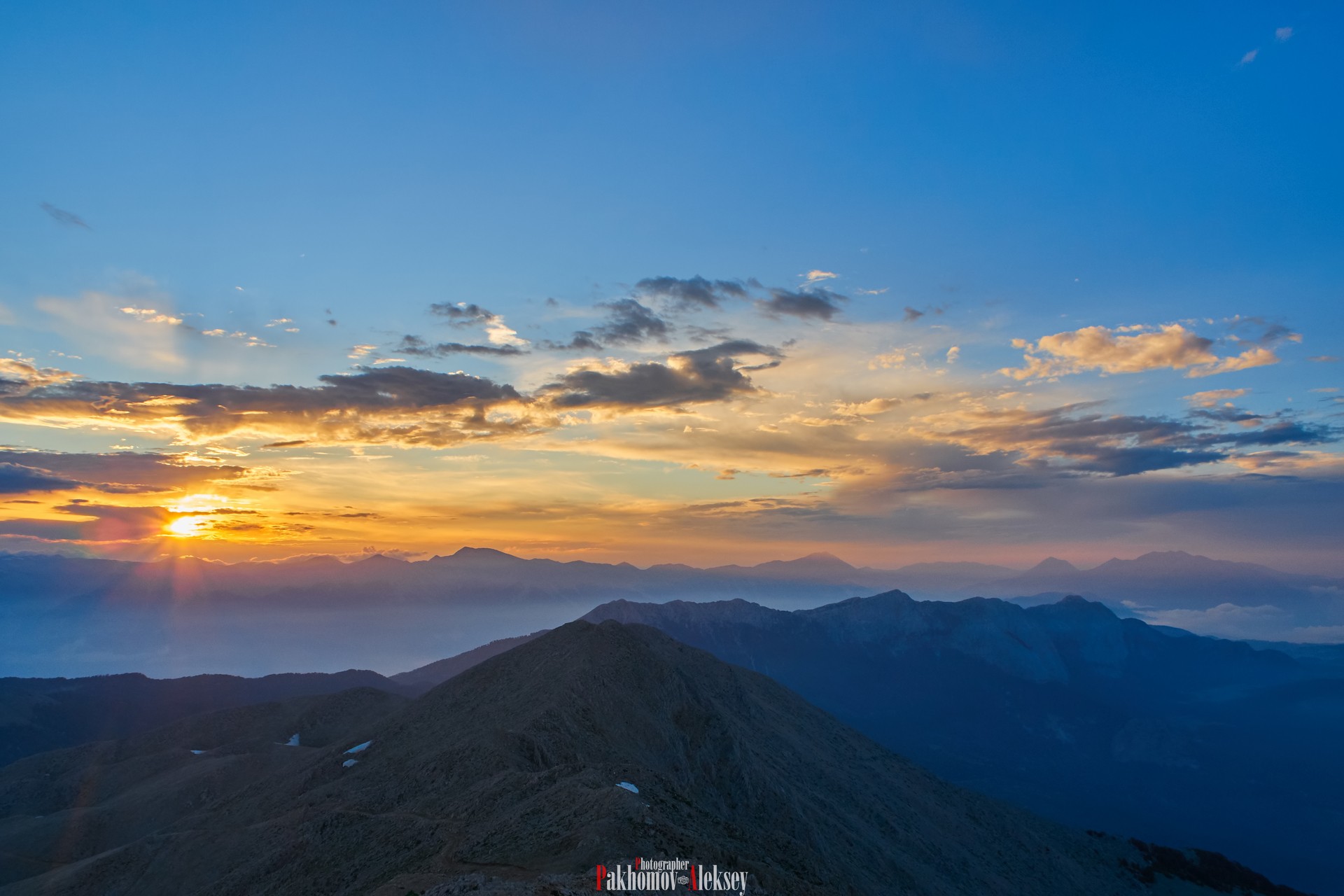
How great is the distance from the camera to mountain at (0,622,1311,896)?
4488 centimetres

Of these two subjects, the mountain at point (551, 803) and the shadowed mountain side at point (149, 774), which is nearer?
the mountain at point (551, 803)

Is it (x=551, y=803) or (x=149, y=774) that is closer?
(x=551, y=803)

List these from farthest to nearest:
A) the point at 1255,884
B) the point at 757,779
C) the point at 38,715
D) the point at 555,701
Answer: the point at 38,715 < the point at 1255,884 < the point at 757,779 < the point at 555,701

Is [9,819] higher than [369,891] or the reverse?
the reverse

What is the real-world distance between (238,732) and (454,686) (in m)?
62.1

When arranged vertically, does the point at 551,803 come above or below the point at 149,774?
above

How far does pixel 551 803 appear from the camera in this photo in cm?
4553

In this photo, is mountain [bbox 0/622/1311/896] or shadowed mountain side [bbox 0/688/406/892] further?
shadowed mountain side [bbox 0/688/406/892]

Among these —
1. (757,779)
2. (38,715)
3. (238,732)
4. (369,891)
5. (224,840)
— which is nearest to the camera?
(369,891)

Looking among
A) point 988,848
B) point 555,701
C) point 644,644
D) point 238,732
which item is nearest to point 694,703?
point 644,644

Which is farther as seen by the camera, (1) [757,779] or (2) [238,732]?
(2) [238,732]

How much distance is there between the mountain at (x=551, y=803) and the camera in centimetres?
4488

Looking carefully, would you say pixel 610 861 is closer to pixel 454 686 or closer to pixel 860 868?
pixel 860 868

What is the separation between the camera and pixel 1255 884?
382 feet
